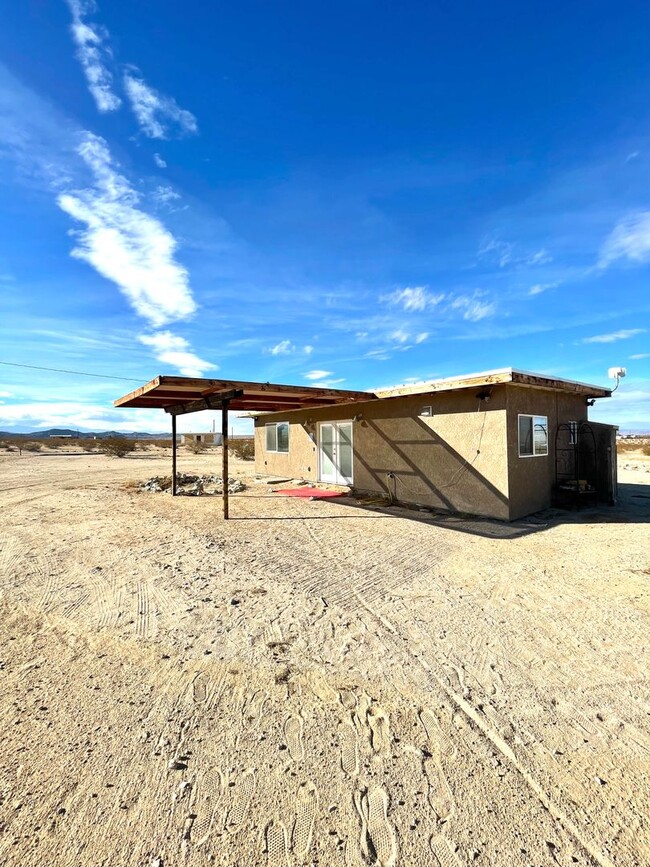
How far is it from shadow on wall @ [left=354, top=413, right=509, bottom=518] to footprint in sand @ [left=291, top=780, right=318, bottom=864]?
276 inches

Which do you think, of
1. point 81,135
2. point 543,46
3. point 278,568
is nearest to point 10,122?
point 81,135

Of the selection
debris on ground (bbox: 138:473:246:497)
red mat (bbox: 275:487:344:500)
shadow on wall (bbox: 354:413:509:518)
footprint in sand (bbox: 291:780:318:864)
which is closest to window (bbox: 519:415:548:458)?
shadow on wall (bbox: 354:413:509:518)

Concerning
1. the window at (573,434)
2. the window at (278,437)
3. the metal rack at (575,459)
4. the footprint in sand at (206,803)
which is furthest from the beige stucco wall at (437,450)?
the footprint in sand at (206,803)

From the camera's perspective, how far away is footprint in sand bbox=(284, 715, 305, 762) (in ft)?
7.14

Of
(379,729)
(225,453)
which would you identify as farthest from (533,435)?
(379,729)

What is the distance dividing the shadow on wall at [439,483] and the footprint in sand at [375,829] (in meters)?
6.90

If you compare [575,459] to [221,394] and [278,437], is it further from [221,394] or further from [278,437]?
[278,437]

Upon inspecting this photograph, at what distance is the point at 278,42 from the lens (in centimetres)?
798

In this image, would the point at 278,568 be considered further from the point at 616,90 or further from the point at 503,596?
the point at 616,90

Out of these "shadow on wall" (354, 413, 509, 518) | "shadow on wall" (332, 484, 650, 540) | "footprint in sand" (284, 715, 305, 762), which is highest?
"shadow on wall" (354, 413, 509, 518)

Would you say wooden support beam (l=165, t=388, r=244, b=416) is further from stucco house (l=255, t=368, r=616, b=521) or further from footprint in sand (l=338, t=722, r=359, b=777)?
footprint in sand (l=338, t=722, r=359, b=777)

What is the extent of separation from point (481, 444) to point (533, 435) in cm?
131

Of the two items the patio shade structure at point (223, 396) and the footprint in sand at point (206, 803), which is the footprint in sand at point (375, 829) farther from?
the patio shade structure at point (223, 396)

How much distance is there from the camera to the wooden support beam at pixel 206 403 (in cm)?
824
